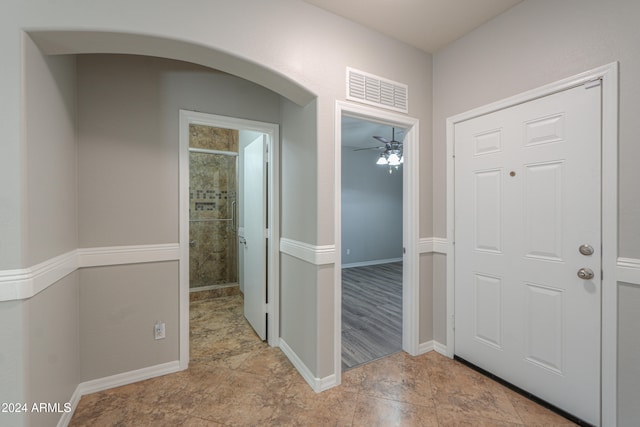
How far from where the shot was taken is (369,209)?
21.3ft

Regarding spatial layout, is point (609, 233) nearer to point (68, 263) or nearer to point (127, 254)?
point (127, 254)

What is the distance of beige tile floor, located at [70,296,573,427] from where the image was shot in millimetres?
1697

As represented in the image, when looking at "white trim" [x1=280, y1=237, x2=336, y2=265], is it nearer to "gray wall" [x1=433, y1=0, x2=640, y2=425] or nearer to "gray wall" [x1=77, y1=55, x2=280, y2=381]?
"gray wall" [x1=77, y1=55, x2=280, y2=381]

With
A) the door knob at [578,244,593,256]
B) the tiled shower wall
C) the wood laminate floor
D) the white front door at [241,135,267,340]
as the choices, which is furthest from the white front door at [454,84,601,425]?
the tiled shower wall

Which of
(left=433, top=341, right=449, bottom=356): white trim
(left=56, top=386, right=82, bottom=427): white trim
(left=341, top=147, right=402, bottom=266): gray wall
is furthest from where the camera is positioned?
(left=341, top=147, right=402, bottom=266): gray wall

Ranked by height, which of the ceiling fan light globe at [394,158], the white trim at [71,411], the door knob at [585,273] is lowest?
the white trim at [71,411]

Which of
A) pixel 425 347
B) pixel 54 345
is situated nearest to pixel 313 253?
pixel 425 347

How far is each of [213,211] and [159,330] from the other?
235 cm

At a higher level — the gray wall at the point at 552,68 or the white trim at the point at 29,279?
the gray wall at the point at 552,68

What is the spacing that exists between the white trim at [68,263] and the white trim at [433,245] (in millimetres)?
2088

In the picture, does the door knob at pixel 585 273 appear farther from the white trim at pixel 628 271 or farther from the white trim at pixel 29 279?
the white trim at pixel 29 279

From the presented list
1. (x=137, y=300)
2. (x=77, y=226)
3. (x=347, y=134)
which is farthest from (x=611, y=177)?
(x=347, y=134)

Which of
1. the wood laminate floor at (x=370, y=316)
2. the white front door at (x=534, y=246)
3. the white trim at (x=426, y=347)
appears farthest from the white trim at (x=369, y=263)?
the white front door at (x=534, y=246)

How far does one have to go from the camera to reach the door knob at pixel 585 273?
1611 mm
